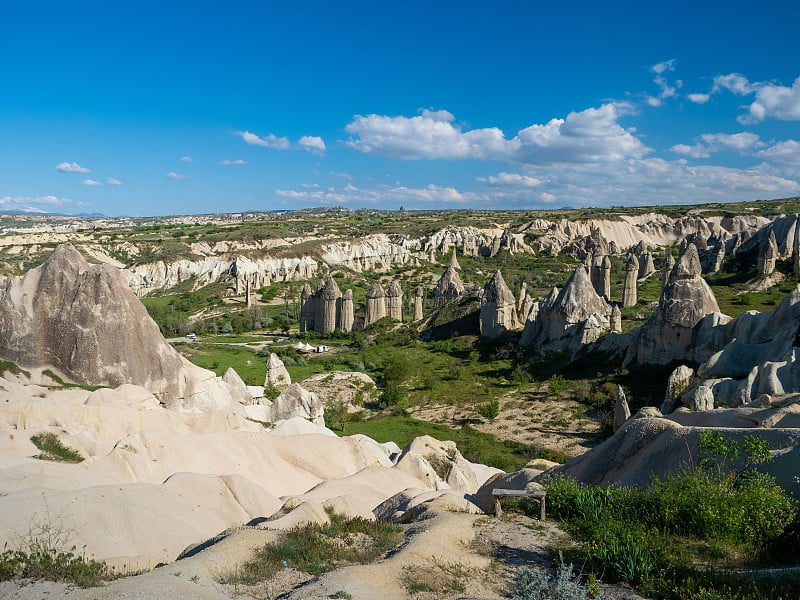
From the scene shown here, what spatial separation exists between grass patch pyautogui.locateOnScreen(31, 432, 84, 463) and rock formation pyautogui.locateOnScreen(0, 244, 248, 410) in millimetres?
5581

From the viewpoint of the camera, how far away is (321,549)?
292 inches

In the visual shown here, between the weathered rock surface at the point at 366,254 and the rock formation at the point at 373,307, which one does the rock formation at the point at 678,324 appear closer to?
the rock formation at the point at 373,307

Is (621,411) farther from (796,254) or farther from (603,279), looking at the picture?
(796,254)

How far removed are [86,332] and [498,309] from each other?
29.3 metres

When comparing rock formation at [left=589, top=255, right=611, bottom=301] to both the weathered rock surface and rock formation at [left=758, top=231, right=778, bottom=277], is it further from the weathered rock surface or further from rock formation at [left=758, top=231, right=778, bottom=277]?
the weathered rock surface

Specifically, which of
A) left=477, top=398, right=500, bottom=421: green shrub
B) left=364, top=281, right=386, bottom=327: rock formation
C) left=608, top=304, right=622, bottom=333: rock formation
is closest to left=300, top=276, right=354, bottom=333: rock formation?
left=364, top=281, right=386, bottom=327: rock formation

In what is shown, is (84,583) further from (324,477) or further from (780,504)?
(324,477)

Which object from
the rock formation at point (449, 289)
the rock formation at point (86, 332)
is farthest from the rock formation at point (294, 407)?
the rock formation at point (449, 289)

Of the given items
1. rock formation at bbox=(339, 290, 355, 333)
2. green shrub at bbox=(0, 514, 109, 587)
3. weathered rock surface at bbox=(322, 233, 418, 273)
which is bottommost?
rock formation at bbox=(339, 290, 355, 333)

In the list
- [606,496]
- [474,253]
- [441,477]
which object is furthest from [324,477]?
[474,253]

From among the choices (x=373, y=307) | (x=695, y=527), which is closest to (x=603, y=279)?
(x=373, y=307)

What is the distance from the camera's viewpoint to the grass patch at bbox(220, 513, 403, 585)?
265 inches

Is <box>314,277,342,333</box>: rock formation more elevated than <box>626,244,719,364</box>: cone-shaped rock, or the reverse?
<box>626,244,719,364</box>: cone-shaped rock

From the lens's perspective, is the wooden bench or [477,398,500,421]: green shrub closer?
the wooden bench
